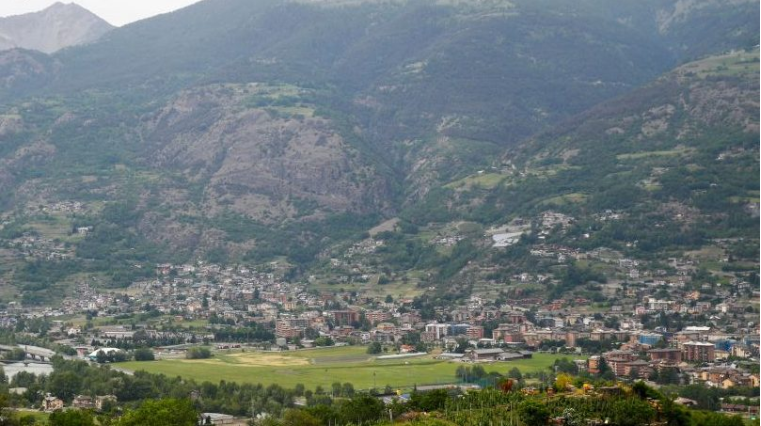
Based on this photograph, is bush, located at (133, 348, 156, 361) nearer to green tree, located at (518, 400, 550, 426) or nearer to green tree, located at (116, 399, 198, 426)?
green tree, located at (116, 399, 198, 426)

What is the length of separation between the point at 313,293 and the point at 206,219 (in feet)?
104

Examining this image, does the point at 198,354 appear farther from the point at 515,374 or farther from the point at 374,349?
the point at 515,374

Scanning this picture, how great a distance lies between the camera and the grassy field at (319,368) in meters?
90.6

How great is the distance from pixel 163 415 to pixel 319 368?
3457 cm

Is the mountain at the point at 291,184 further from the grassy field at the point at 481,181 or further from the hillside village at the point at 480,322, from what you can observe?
the hillside village at the point at 480,322

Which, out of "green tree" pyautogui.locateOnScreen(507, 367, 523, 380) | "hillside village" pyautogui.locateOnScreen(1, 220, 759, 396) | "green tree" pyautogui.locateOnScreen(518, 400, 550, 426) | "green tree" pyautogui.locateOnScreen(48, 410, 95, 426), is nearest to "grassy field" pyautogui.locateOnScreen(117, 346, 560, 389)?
"green tree" pyautogui.locateOnScreen(507, 367, 523, 380)

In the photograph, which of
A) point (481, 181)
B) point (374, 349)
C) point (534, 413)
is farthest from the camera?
point (481, 181)

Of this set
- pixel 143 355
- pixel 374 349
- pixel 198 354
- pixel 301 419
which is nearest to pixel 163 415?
pixel 301 419

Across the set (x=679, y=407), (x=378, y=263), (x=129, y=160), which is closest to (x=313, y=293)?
(x=378, y=263)

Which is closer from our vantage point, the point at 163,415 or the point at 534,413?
the point at 534,413

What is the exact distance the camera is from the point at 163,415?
64.3 m

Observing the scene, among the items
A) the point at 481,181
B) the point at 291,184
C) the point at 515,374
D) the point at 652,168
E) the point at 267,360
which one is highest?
the point at 291,184

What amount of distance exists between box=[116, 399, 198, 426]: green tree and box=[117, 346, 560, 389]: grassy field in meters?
20.5

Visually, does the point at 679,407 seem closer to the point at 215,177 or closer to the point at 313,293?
the point at 313,293
